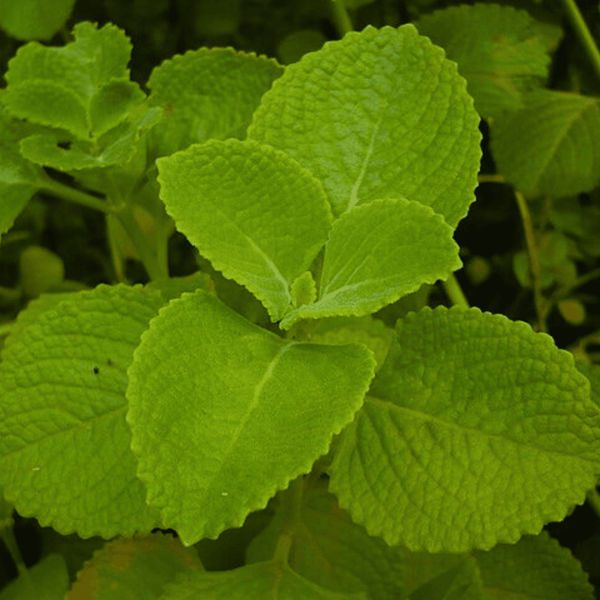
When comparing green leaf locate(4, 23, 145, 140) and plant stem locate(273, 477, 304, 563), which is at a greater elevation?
green leaf locate(4, 23, 145, 140)

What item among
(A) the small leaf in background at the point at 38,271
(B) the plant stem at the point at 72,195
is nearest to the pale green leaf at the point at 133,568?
(B) the plant stem at the point at 72,195

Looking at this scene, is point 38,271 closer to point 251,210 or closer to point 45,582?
point 45,582

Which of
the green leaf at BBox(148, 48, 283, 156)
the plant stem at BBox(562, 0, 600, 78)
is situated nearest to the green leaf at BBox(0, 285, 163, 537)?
the green leaf at BBox(148, 48, 283, 156)

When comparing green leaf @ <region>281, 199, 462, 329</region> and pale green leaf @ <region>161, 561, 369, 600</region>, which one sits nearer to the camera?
green leaf @ <region>281, 199, 462, 329</region>

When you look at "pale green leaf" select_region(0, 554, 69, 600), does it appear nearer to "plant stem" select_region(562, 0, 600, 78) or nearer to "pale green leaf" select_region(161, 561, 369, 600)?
"pale green leaf" select_region(161, 561, 369, 600)

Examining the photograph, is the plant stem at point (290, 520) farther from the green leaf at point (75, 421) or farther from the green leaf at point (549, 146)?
the green leaf at point (549, 146)

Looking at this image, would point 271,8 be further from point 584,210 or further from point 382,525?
point 382,525
